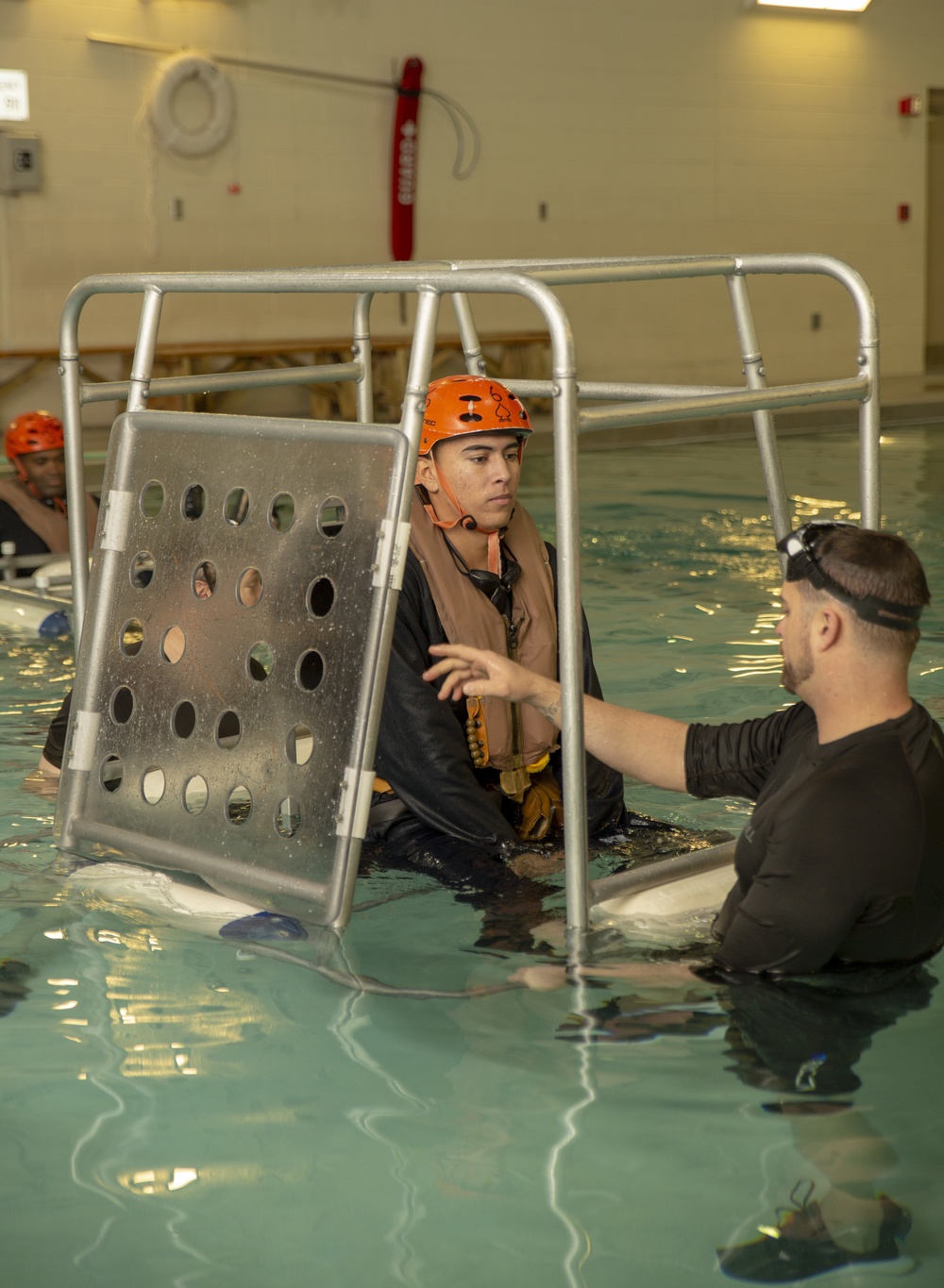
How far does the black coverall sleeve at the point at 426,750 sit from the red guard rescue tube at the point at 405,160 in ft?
39.0

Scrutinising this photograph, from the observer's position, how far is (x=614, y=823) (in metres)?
3.98

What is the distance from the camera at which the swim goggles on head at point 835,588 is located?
8.41 feet

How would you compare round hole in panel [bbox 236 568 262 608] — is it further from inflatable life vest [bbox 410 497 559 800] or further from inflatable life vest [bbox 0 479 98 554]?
inflatable life vest [bbox 0 479 98 554]

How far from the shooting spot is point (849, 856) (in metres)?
2.55

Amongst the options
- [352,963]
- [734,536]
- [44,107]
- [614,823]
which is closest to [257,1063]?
[352,963]

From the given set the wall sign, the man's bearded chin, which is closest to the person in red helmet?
the man's bearded chin

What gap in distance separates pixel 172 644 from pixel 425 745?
642 mm

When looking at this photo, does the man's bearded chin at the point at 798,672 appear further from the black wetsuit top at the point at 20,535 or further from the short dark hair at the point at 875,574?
the black wetsuit top at the point at 20,535

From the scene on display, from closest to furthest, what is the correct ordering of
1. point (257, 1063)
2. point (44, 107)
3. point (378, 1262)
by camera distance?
point (378, 1262), point (257, 1063), point (44, 107)

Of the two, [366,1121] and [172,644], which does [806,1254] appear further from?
[172,644]

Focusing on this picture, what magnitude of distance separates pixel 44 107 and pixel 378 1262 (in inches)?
513

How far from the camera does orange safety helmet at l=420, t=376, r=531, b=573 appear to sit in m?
3.64

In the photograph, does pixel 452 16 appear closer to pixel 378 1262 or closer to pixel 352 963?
pixel 352 963

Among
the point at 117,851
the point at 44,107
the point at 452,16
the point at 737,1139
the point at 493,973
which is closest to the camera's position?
the point at 737,1139
